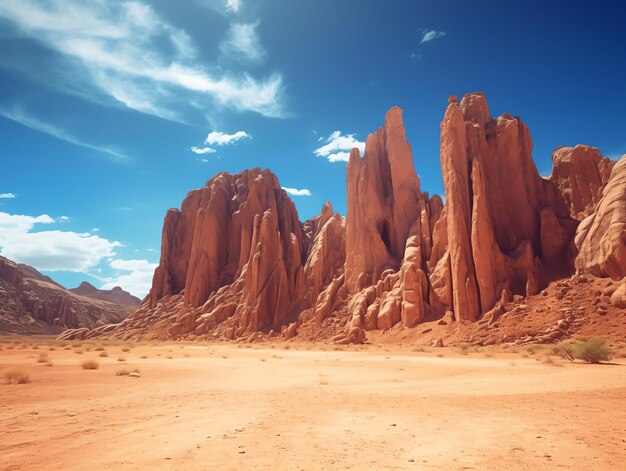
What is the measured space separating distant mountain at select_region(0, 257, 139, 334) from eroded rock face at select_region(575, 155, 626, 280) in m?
106

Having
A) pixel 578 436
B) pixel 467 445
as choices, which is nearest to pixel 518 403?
pixel 578 436

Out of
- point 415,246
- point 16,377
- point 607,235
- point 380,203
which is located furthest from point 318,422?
point 380,203

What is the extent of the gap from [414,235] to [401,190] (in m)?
7.62

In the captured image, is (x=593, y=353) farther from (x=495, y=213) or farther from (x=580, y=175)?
(x=580, y=175)

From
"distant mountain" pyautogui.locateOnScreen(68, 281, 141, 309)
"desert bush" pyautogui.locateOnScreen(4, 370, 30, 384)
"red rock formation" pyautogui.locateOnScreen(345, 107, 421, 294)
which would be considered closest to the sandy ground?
"desert bush" pyautogui.locateOnScreen(4, 370, 30, 384)

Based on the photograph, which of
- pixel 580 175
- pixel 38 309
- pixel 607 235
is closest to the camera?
pixel 607 235

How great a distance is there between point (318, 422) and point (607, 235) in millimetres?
31446

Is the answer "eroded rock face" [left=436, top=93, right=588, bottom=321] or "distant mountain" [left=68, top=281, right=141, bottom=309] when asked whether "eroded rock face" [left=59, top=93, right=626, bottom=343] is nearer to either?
"eroded rock face" [left=436, top=93, right=588, bottom=321]

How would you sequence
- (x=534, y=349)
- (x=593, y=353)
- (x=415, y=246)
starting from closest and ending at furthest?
(x=593, y=353)
(x=534, y=349)
(x=415, y=246)

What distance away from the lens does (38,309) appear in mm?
108312

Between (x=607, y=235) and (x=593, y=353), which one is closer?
(x=593, y=353)

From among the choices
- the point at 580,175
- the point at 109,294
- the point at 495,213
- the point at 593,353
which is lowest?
the point at 593,353

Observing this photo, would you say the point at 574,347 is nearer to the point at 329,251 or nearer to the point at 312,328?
the point at 312,328

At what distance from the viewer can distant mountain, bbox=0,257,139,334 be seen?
327 ft
